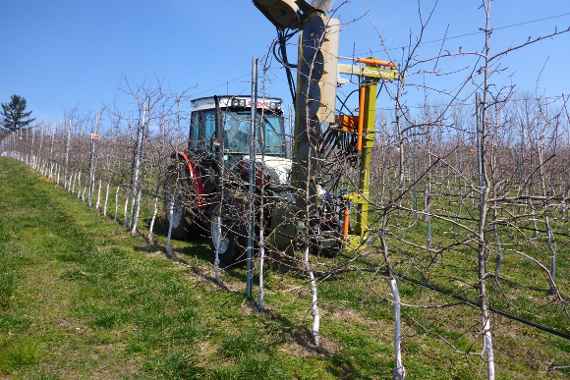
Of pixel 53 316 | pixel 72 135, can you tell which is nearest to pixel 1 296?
pixel 53 316

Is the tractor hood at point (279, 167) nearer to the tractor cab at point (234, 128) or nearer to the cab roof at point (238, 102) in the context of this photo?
the tractor cab at point (234, 128)

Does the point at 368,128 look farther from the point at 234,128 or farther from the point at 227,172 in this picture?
the point at 234,128

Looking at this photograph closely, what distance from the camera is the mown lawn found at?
3703 mm

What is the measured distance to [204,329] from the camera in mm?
4383


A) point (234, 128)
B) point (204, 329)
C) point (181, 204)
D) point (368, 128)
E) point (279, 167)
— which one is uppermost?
point (234, 128)

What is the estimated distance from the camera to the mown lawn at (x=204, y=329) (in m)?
3.70

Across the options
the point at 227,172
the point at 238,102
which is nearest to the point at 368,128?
the point at 227,172

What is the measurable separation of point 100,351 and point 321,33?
305cm

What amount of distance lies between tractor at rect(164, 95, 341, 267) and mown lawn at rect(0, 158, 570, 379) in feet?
2.09

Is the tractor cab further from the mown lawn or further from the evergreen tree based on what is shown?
the evergreen tree

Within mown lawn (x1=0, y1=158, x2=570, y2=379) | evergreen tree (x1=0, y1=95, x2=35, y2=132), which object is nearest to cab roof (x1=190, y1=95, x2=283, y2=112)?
mown lawn (x1=0, y1=158, x2=570, y2=379)

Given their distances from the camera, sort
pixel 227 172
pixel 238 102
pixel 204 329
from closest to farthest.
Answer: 1. pixel 204 329
2. pixel 227 172
3. pixel 238 102

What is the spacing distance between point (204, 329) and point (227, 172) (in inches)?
71.6

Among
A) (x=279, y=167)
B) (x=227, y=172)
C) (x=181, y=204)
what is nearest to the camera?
(x=227, y=172)
